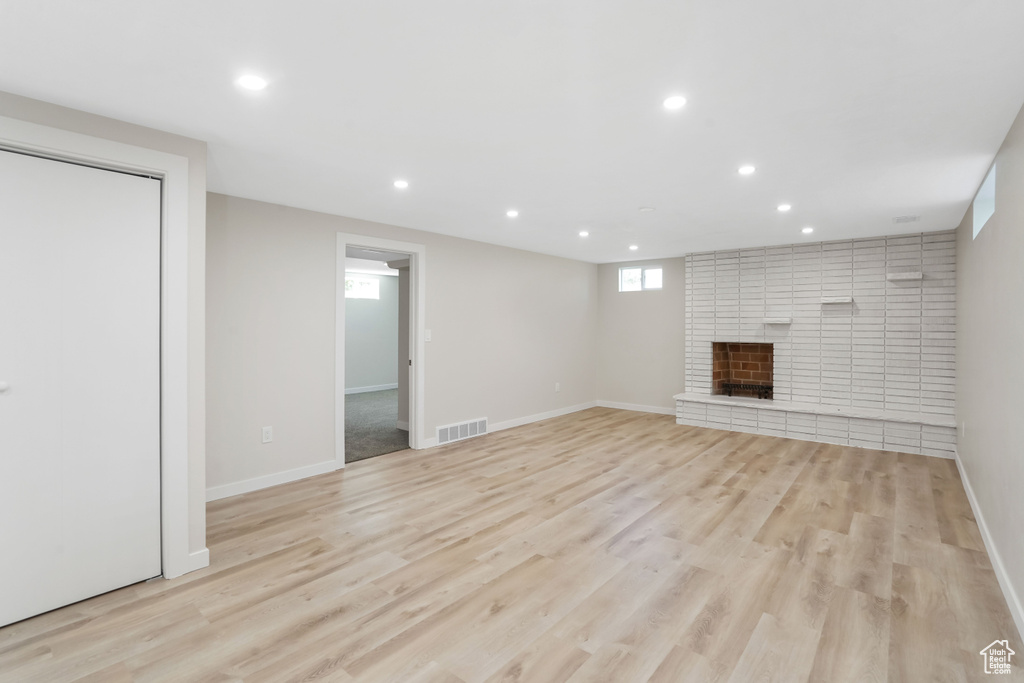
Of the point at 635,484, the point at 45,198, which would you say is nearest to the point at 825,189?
the point at 635,484

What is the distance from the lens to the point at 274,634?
2.13m

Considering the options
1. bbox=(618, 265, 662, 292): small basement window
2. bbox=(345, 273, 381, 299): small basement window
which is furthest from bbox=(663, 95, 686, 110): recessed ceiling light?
bbox=(345, 273, 381, 299): small basement window

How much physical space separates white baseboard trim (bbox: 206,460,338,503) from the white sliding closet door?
123cm

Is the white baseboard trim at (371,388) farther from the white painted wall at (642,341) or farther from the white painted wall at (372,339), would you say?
the white painted wall at (642,341)

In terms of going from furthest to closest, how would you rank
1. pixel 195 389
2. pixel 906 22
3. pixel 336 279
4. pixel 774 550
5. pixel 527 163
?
pixel 336 279, pixel 527 163, pixel 774 550, pixel 195 389, pixel 906 22

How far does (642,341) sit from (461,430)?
344cm

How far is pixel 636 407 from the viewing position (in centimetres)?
772

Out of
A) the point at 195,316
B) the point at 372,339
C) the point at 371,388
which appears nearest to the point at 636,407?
the point at 371,388

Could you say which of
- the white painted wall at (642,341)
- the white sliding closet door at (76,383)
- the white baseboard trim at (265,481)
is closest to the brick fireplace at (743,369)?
the white painted wall at (642,341)

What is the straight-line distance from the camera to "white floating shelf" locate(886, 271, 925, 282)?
5.24 meters

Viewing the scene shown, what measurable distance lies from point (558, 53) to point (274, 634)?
8.96ft

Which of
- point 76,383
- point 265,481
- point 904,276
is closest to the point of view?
point 76,383

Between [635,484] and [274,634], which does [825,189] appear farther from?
[274,634]

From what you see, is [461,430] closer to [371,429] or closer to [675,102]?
[371,429]
